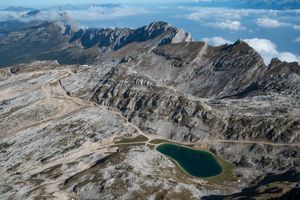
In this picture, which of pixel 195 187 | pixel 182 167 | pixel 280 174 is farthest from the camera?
pixel 182 167

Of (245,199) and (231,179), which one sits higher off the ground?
(245,199)

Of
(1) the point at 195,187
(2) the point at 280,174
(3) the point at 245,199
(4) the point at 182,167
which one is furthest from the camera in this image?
(4) the point at 182,167

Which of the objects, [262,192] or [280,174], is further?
[280,174]

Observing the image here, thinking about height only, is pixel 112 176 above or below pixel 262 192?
below

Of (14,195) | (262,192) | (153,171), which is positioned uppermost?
(262,192)

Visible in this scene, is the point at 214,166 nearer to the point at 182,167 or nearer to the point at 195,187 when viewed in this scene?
the point at 182,167

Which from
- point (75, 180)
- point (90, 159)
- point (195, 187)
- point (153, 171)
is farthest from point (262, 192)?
point (90, 159)

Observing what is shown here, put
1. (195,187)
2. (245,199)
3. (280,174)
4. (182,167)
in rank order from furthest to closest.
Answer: (182,167) → (280,174) → (195,187) → (245,199)

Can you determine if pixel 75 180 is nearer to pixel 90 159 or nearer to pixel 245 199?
pixel 90 159

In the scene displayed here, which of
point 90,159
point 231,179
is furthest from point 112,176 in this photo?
point 231,179
